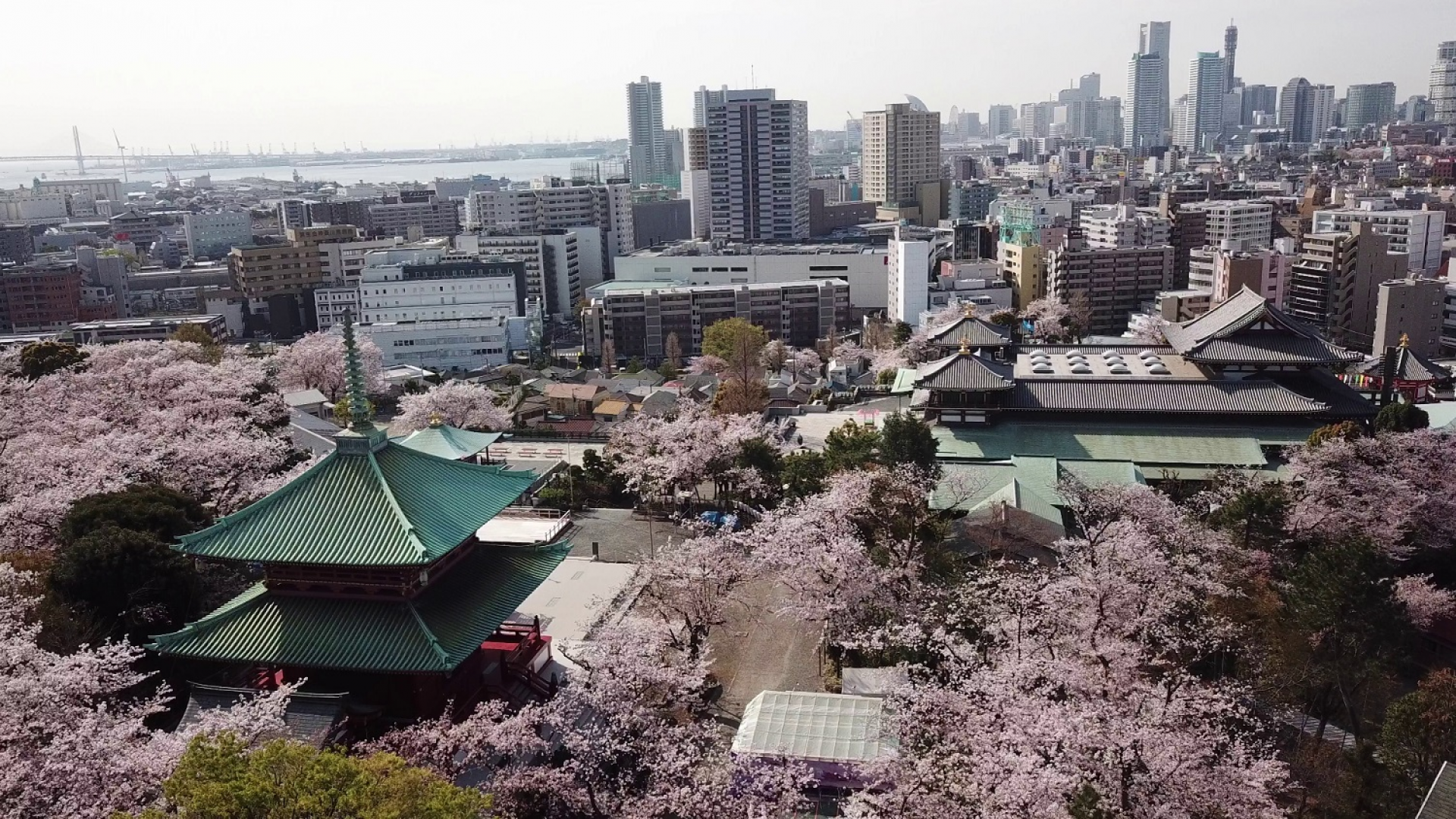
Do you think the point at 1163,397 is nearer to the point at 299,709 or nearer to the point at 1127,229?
the point at 299,709

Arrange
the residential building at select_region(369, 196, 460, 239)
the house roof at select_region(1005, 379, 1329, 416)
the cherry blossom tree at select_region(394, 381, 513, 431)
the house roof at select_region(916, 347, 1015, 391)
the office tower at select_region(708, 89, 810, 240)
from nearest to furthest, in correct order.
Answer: the house roof at select_region(1005, 379, 1329, 416) → the house roof at select_region(916, 347, 1015, 391) → the cherry blossom tree at select_region(394, 381, 513, 431) → the office tower at select_region(708, 89, 810, 240) → the residential building at select_region(369, 196, 460, 239)

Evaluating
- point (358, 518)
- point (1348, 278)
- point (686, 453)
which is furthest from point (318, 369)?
point (1348, 278)

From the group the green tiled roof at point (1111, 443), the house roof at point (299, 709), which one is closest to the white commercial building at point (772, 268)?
the green tiled roof at point (1111, 443)

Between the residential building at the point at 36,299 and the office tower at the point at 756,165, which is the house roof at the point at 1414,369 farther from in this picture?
the residential building at the point at 36,299

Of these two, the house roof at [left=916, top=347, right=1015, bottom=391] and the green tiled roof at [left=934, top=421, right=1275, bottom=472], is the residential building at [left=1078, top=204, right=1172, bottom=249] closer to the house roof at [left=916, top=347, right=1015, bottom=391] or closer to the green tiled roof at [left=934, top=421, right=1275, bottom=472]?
the green tiled roof at [left=934, top=421, right=1275, bottom=472]

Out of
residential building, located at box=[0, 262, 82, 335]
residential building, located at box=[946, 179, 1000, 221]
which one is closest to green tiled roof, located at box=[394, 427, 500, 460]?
residential building, located at box=[0, 262, 82, 335]

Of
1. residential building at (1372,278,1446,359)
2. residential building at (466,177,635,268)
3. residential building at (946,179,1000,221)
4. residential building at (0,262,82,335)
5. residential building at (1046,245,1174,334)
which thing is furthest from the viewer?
residential building at (946,179,1000,221)

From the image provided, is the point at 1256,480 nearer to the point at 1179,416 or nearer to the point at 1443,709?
the point at 1179,416
